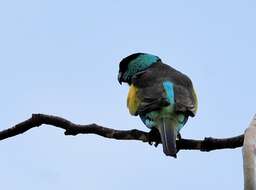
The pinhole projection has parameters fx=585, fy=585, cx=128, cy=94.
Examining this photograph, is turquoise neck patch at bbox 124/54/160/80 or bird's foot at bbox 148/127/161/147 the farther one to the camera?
turquoise neck patch at bbox 124/54/160/80

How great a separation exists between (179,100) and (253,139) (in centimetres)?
321

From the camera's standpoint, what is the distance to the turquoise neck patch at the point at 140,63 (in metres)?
6.72

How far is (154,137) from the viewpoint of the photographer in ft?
14.9

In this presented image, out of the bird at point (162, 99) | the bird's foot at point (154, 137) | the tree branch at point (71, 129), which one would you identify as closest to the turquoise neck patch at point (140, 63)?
the bird at point (162, 99)

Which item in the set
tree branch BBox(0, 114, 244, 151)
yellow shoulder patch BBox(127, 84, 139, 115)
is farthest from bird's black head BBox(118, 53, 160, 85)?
tree branch BBox(0, 114, 244, 151)

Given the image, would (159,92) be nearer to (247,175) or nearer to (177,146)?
(177,146)

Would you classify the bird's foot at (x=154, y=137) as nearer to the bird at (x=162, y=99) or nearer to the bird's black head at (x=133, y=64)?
the bird at (x=162, y=99)

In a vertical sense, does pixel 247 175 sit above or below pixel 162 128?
below

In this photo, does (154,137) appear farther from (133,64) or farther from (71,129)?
(133,64)

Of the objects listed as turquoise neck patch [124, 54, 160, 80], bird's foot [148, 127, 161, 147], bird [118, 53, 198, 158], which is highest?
turquoise neck patch [124, 54, 160, 80]

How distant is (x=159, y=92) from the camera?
17.2ft

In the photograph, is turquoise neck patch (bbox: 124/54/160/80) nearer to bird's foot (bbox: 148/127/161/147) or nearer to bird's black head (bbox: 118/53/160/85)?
bird's black head (bbox: 118/53/160/85)

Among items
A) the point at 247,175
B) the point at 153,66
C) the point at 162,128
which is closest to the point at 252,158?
the point at 247,175

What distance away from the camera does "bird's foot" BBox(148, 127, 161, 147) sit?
4.44 metres
